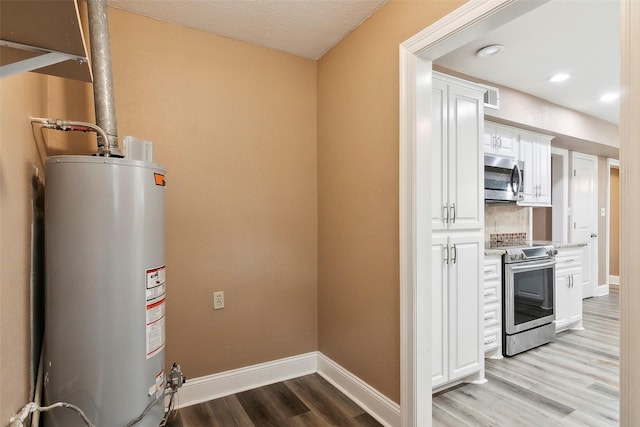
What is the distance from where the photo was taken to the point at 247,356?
2361 millimetres

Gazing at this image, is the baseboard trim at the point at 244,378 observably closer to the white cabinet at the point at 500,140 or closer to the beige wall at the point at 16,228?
the beige wall at the point at 16,228

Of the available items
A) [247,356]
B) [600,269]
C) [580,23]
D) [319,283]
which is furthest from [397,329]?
[600,269]

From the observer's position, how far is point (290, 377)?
2.49 meters

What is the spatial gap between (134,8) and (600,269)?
682 centimetres

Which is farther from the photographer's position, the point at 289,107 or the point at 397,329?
the point at 289,107

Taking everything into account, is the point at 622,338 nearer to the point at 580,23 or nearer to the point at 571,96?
the point at 580,23

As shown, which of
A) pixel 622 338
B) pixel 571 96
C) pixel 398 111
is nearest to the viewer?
pixel 622 338

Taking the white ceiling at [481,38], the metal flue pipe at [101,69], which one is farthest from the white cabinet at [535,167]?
the metal flue pipe at [101,69]

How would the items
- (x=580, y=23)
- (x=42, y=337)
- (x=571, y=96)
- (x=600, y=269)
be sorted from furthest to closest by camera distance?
(x=600, y=269) → (x=571, y=96) → (x=580, y=23) → (x=42, y=337)

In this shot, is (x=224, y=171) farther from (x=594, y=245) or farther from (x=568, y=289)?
(x=594, y=245)

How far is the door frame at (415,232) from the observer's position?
1738 millimetres

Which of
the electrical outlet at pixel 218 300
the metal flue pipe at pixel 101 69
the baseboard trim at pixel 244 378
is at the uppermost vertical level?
the metal flue pipe at pixel 101 69

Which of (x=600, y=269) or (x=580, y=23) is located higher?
(x=580, y=23)

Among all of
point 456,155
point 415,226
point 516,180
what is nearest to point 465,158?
point 456,155
